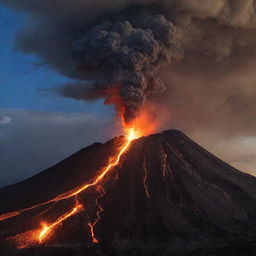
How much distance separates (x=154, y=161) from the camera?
47.7 meters

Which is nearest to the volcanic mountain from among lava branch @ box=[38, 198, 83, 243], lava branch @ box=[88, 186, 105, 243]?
lava branch @ box=[88, 186, 105, 243]

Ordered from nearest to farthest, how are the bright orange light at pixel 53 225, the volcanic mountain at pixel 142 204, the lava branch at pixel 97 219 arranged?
the volcanic mountain at pixel 142 204, the bright orange light at pixel 53 225, the lava branch at pixel 97 219

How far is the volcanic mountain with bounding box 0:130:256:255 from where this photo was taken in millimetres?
33562

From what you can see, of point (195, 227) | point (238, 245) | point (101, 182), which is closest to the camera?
point (238, 245)

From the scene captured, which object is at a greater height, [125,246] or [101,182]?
[101,182]

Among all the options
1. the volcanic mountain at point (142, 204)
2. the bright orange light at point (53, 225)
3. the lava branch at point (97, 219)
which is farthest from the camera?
the lava branch at point (97, 219)

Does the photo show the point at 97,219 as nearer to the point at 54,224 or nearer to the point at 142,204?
the point at 54,224

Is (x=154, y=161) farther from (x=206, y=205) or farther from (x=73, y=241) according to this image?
(x=73, y=241)

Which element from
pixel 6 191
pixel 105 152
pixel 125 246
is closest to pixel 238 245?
pixel 125 246

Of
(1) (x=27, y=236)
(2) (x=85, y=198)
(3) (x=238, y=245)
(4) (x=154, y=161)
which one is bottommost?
(3) (x=238, y=245)

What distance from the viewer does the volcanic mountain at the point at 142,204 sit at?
110 feet

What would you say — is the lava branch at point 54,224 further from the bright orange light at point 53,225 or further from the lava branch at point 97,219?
the lava branch at point 97,219

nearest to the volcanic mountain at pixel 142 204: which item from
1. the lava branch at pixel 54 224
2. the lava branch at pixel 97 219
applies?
the lava branch at pixel 97 219

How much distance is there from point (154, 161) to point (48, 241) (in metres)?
17.7
